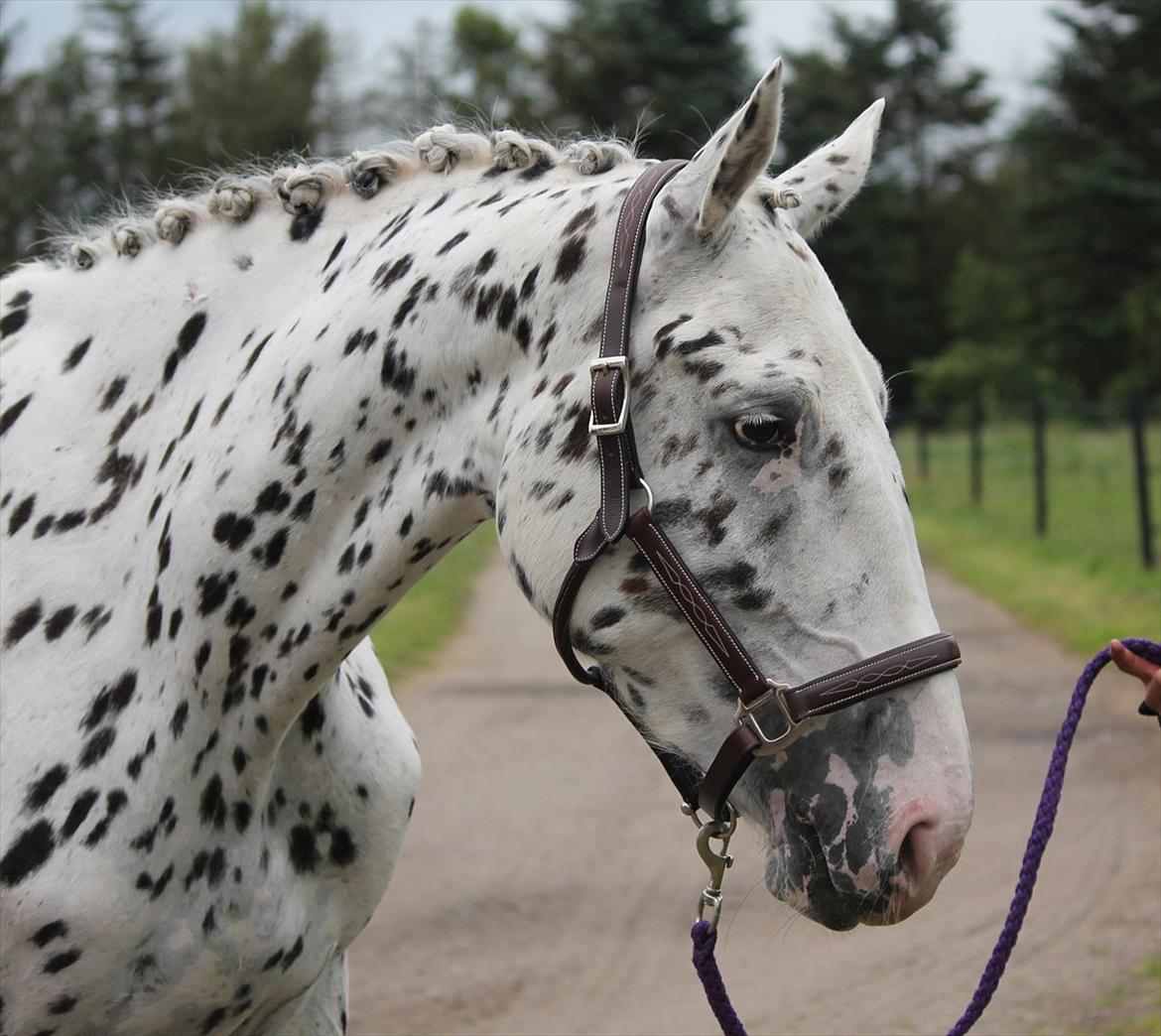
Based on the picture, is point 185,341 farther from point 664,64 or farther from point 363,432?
point 664,64

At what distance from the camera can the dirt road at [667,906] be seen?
4387 millimetres

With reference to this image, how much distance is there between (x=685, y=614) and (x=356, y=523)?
26.2 inches

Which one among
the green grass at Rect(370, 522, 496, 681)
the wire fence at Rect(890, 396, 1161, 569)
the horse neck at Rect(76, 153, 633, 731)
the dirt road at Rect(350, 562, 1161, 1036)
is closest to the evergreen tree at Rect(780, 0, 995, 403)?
the wire fence at Rect(890, 396, 1161, 569)

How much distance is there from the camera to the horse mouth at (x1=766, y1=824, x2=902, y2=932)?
196 centimetres

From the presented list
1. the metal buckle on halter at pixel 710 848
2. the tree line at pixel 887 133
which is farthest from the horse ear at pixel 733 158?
the tree line at pixel 887 133

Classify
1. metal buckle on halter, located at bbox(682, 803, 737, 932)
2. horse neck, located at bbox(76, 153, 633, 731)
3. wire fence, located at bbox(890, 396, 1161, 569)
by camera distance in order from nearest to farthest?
metal buckle on halter, located at bbox(682, 803, 737, 932)
horse neck, located at bbox(76, 153, 633, 731)
wire fence, located at bbox(890, 396, 1161, 569)

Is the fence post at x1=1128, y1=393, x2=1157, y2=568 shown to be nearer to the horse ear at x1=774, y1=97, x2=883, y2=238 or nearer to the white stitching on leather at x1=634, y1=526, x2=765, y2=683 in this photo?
the horse ear at x1=774, y1=97, x2=883, y2=238

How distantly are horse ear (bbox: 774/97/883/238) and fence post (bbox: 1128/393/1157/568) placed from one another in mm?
9723

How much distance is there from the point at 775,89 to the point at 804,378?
41 centimetres

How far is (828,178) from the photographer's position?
7.95ft

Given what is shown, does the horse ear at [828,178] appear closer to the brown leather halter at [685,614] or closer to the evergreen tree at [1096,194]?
the brown leather halter at [685,614]

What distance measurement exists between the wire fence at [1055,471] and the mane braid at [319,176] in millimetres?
10010

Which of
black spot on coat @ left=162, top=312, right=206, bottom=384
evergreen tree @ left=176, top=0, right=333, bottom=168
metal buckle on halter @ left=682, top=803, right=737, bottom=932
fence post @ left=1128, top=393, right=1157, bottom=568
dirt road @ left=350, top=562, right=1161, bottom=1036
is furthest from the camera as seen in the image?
evergreen tree @ left=176, top=0, right=333, bottom=168

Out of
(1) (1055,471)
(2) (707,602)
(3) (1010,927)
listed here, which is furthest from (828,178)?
(1) (1055,471)
